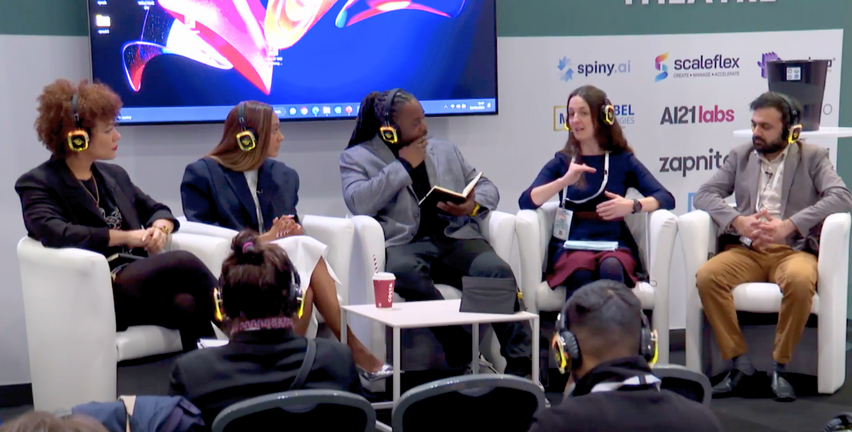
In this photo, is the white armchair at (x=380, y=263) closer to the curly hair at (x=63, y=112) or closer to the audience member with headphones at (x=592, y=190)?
Answer: the audience member with headphones at (x=592, y=190)

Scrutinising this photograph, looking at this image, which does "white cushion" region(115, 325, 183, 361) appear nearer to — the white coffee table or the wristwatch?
the white coffee table

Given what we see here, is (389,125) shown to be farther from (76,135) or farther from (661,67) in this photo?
(661,67)

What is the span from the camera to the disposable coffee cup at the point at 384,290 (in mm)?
4086

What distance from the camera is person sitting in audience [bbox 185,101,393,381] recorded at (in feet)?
14.8

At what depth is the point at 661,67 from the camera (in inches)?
226

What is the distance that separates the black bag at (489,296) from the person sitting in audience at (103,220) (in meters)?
1.06

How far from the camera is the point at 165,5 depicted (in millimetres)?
4922

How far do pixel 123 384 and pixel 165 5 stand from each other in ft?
6.49

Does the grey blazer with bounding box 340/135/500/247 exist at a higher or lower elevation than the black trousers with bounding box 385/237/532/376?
higher

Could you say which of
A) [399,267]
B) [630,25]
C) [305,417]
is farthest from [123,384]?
[630,25]

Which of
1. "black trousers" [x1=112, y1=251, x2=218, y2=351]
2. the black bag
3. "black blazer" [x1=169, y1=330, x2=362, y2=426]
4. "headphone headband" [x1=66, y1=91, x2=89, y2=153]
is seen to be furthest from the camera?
"headphone headband" [x1=66, y1=91, x2=89, y2=153]

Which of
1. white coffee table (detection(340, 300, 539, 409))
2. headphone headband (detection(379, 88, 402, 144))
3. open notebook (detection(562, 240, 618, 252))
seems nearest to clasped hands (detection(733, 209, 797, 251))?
open notebook (detection(562, 240, 618, 252))

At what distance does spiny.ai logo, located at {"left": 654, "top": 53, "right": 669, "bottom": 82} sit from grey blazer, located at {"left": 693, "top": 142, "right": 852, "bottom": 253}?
2.66ft

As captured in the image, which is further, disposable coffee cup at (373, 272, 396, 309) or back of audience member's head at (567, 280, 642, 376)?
disposable coffee cup at (373, 272, 396, 309)
